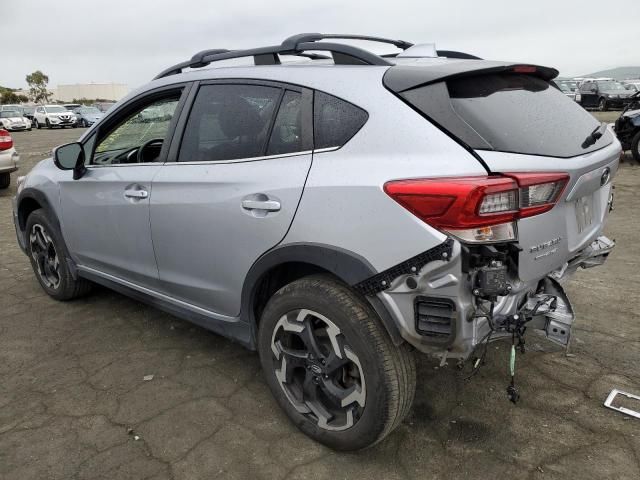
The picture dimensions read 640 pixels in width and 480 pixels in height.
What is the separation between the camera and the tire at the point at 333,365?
7.04ft

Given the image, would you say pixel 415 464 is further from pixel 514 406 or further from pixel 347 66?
pixel 347 66

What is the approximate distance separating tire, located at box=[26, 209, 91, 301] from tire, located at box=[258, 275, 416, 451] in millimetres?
2265

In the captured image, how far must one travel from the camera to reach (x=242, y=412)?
2764 millimetres

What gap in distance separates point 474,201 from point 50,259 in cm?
368

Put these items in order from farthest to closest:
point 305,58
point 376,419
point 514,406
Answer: point 305,58
point 514,406
point 376,419

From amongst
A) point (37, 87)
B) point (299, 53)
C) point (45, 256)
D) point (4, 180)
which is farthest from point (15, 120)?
point (37, 87)

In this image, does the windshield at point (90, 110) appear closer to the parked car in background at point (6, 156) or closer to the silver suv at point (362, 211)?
the parked car in background at point (6, 156)

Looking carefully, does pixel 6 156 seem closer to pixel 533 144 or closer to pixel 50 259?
pixel 50 259

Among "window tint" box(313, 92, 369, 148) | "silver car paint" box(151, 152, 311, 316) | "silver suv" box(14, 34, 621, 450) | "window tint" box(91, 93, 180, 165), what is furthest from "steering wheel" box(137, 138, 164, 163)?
"window tint" box(313, 92, 369, 148)

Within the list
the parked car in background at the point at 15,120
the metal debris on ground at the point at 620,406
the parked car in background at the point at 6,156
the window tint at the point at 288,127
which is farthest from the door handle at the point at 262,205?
the parked car in background at the point at 15,120

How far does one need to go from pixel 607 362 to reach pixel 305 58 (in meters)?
2.50

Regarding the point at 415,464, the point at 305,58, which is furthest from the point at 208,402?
the point at 305,58

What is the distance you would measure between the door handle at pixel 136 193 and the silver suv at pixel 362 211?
0.01 meters

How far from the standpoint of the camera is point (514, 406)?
2.73 meters
